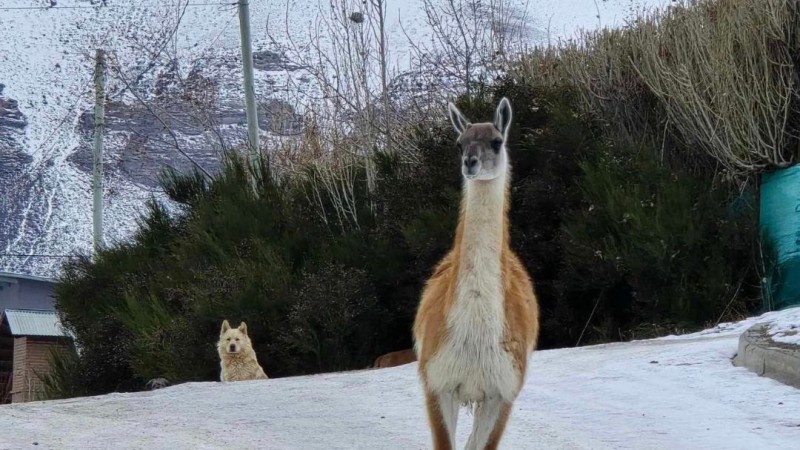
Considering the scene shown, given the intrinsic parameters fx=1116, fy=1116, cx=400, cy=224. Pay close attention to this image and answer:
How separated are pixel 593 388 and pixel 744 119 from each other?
693cm

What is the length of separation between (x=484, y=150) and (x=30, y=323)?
25717 mm

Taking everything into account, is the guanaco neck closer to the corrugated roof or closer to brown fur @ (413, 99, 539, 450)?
brown fur @ (413, 99, 539, 450)

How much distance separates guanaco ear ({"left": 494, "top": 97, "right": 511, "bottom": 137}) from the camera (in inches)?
257

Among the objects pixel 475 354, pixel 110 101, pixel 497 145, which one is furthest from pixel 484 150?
pixel 110 101

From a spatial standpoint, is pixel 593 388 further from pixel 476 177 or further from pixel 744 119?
pixel 744 119

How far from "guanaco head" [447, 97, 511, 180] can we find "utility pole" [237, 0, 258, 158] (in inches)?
543

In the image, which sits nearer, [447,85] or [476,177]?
[476,177]

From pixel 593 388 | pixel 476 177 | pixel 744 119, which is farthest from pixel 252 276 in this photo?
pixel 476 177

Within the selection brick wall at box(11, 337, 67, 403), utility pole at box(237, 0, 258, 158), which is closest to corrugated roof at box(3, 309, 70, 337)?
brick wall at box(11, 337, 67, 403)

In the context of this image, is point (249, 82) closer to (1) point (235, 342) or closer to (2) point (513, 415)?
(1) point (235, 342)

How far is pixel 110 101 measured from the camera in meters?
26.5

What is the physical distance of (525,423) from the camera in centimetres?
769

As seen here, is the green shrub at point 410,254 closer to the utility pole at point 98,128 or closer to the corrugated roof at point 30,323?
the utility pole at point 98,128

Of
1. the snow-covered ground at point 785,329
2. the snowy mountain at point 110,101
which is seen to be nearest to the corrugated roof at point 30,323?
the snowy mountain at point 110,101
